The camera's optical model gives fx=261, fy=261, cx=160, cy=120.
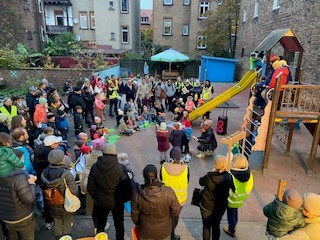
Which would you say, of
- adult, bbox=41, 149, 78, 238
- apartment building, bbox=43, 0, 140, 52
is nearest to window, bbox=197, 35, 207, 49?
apartment building, bbox=43, 0, 140, 52

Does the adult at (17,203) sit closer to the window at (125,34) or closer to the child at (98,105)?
the child at (98,105)

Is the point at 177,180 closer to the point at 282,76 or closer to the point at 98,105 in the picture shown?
the point at 282,76

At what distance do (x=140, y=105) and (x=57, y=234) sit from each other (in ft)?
26.9

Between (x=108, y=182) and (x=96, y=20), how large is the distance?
27.5 meters

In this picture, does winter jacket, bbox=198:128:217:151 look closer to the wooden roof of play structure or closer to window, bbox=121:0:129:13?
the wooden roof of play structure

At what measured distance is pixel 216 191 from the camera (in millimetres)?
3639

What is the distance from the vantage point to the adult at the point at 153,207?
10.1 ft

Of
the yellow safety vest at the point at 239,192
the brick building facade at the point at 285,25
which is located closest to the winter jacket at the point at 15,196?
the yellow safety vest at the point at 239,192

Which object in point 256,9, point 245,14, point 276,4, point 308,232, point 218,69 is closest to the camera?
point 308,232

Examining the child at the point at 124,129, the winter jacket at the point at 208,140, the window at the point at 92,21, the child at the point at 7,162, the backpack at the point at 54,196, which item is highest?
the window at the point at 92,21

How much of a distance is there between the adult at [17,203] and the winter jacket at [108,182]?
818 millimetres

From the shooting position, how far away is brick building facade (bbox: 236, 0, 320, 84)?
11.7 metres

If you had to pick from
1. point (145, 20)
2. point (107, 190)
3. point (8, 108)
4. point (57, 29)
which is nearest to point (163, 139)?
point (107, 190)

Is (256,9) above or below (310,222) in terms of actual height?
above
